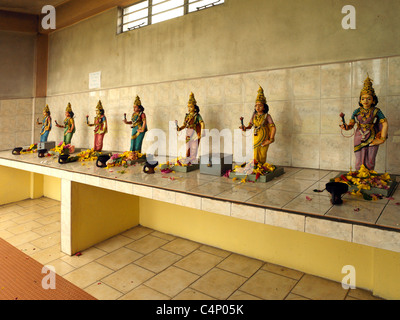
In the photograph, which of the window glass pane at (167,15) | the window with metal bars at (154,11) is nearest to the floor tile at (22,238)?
the window with metal bars at (154,11)

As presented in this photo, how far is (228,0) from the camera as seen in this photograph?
3.91 meters

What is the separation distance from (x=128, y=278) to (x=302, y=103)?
2.67 m

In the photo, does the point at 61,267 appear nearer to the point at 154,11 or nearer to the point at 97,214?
the point at 97,214

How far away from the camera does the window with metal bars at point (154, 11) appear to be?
4.30 meters

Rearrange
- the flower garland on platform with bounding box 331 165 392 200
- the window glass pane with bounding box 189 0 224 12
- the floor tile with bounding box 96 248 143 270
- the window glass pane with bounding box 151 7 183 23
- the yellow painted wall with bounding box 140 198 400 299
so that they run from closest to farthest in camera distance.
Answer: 1. the flower garland on platform with bounding box 331 165 392 200
2. the yellow painted wall with bounding box 140 198 400 299
3. the floor tile with bounding box 96 248 143 270
4. the window glass pane with bounding box 189 0 224 12
5. the window glass pane with bounding box 151 7 183 23

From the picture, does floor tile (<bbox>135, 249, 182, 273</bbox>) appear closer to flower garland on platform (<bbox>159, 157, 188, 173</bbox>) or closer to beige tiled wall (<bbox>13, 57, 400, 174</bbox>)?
flower garland on platform (<bbox>159, 157, 188, 173</bbox>)

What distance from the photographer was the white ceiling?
5.42m

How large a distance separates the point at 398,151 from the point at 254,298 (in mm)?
1997

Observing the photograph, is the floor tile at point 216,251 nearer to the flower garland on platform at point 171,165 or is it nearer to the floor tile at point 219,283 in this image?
the floor tile at point 219,283

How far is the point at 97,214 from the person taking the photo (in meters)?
3.92

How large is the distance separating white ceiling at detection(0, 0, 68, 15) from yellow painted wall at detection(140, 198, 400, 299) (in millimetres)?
4168

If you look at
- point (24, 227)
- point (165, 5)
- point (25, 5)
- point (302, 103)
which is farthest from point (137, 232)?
point (25, 5)

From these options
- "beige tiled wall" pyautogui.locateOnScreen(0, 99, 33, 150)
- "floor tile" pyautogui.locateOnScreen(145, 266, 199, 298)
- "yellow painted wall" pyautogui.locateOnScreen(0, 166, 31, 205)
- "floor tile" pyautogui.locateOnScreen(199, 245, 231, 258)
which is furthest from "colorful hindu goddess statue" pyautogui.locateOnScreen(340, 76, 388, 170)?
"beige tiled wall" pyautogui.locateOnScreen(0, 99, 33, 150)
